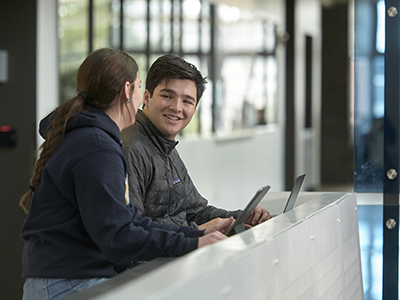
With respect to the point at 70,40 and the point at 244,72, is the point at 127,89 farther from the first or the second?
the point at 244,72

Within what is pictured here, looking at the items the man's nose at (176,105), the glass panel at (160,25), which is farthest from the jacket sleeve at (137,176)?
the glass panel at (160,25)

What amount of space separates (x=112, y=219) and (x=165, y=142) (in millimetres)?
816

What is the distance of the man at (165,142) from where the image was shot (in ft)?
7.54

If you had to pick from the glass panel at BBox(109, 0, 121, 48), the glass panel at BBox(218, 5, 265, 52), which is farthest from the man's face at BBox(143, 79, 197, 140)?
the glass panel at BBox(218, 5, 265, 52)

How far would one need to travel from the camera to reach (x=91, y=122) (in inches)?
69.8

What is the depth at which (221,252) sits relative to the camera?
1.45 meters

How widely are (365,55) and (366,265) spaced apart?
1.08 meters

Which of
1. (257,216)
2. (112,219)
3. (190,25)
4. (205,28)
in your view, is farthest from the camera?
(205,28)

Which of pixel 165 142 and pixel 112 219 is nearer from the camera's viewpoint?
pixel 112 219

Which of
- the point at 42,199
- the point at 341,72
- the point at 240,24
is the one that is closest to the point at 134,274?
the point at 42,199

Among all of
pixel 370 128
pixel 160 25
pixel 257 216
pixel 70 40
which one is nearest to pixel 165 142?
pixel 257 216

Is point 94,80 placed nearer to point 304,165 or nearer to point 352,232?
point 352,232

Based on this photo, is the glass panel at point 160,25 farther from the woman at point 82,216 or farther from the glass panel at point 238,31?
the woman at point 82,216

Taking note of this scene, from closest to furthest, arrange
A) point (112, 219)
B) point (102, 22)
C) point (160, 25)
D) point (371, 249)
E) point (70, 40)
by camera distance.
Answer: point (112, 219) < point (371, 249) < point (70, 40) < point (102, 22) < point (160, 25)
